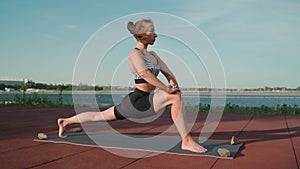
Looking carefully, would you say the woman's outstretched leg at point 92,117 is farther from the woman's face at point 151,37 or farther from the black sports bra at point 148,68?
the woman's face at point 151,37

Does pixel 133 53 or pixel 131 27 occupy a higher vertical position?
pixel 131 27

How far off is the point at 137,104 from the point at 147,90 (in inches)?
9.1

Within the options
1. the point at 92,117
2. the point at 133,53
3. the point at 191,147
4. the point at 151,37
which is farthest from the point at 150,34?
the point at 191,147

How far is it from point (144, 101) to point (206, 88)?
83 centimetres

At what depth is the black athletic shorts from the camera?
4059 mm

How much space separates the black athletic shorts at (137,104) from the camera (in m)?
4.06

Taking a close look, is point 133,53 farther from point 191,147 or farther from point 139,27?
point 191,147

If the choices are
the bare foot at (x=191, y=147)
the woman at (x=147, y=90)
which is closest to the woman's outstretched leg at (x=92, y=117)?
the woman at (x=147, y=90)

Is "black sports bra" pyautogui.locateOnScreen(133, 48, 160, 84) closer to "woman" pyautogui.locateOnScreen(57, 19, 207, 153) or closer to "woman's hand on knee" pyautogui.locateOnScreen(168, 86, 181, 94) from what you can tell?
"woman" pyautogui.locateOnScreen(57, 19, 207, 153)

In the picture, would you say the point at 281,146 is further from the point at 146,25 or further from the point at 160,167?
the point at 146,25

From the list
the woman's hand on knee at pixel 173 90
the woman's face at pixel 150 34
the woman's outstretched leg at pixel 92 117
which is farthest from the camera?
the woman's outstretched leg at pixel 92 117

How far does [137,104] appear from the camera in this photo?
4.05m

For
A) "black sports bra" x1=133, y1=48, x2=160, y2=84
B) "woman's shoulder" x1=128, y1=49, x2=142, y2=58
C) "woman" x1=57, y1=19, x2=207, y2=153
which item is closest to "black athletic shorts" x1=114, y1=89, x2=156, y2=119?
"woman" x1=57, y1=19, x2=207, y2=153

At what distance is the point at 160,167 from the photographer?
3357mm
